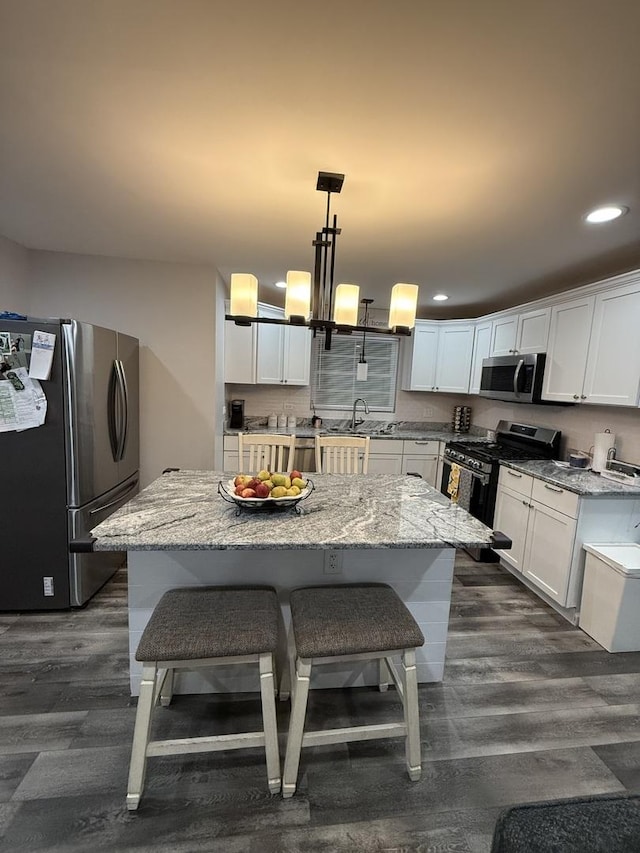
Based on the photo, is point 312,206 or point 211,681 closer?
point 211,681

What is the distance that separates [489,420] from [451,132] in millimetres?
3630

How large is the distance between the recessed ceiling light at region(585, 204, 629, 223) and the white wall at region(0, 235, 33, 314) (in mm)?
3891

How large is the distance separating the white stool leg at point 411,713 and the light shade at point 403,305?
1.55 metres

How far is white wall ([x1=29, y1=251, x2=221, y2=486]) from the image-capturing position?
3131 mm

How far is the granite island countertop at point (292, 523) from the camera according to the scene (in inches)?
54.2

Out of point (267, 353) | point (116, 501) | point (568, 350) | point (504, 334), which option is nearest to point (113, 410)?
point (116, 501)

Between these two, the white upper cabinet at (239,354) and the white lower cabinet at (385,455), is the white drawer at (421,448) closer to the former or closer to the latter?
the white lower cabinet at (385,455)

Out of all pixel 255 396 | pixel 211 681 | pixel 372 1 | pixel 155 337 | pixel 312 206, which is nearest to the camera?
pixel 372 1

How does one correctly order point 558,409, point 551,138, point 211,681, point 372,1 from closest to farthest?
1. point 372,1
2. point 551,138
3. point 211,681
4. point 558,409

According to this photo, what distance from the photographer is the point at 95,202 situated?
217cm

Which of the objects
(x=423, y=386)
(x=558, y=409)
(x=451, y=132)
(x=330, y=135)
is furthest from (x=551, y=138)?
(x=423, y=386)

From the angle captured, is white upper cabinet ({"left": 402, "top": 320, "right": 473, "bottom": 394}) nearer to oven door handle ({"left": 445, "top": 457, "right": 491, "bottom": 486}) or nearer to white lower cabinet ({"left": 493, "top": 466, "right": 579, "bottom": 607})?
oven door handle ({"left": 445, "top": 457, "right": 491, "bottom": 486})

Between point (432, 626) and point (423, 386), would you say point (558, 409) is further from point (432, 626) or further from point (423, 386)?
point (432, 626)

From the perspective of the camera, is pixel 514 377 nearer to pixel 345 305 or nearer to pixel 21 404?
pixel 345 305
